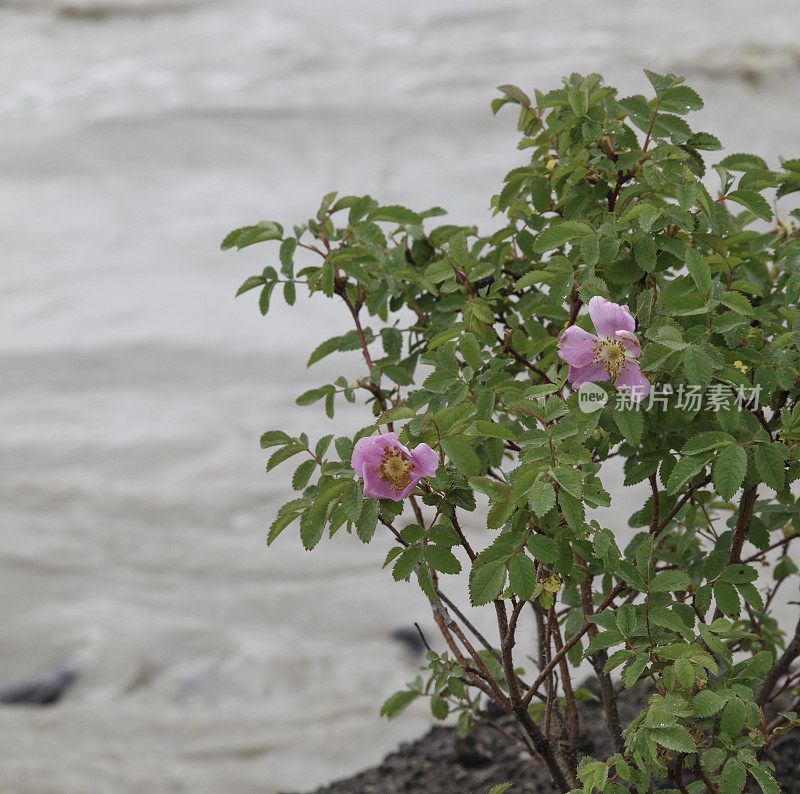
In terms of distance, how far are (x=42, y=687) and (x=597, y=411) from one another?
4.63 ft

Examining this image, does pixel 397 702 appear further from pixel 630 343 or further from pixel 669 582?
pixel 630 343

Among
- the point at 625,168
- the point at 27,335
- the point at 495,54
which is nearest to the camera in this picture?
the point at 625,168

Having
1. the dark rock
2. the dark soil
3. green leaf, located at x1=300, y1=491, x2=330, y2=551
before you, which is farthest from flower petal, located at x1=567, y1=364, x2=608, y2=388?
the dark rock

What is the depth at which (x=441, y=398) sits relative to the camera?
91 centimetres

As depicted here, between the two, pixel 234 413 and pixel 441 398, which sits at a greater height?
pixel 234 413

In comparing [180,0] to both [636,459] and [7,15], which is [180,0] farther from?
[636,459]

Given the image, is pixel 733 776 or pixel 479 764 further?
pixel 479 764

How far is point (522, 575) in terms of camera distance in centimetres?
77

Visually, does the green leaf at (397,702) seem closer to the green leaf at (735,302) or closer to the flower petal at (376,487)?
the flower petal at (376,487)

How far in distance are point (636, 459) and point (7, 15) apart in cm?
502

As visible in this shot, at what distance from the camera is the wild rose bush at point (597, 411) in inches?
30.4

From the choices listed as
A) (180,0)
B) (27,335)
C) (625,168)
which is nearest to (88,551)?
(27,335)

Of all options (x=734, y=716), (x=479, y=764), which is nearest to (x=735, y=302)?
(x=734, y=716)

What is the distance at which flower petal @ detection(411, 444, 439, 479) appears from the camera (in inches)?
29.3
